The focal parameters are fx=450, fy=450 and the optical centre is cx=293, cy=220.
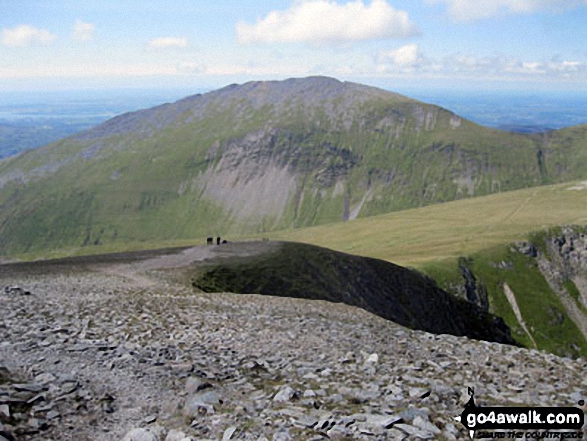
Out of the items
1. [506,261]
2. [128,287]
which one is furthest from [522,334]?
[128,287]

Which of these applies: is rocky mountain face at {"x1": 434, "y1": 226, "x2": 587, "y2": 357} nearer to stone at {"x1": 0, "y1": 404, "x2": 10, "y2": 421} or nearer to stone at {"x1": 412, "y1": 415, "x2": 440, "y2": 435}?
stone at {"x1": 412, "y1": 415, "x2": 440, "y2": 435}

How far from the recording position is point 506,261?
13500cm

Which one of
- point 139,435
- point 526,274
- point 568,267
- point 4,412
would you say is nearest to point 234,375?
point 139,435

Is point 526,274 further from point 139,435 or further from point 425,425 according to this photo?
point 139,435

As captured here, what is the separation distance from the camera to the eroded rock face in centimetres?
1178

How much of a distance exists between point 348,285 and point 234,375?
132 feet

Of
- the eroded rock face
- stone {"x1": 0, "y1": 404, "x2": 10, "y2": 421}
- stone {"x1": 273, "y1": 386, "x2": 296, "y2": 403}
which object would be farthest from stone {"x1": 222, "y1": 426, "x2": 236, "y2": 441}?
stone {"x1": 0, "y1": 404, "x2": 10, "y2": 421}

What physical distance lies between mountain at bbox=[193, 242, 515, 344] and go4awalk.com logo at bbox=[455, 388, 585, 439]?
90.6ft

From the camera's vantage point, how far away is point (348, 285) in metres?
54.5

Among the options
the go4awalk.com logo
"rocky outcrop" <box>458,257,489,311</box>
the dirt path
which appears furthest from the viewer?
the dirt path

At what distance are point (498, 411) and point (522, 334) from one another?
120m

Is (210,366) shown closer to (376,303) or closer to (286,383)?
(286,383)

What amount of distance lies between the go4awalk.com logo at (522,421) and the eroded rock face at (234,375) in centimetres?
43

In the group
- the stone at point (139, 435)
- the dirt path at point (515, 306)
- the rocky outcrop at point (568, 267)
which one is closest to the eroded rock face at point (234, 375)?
the stone at point (139, 435)
